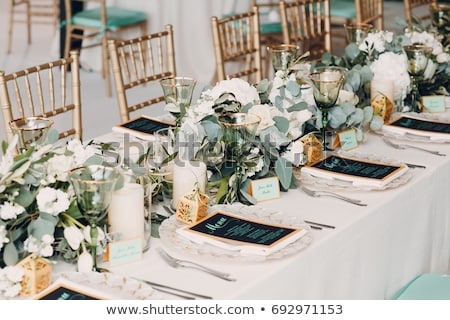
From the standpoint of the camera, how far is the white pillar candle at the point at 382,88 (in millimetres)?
2500

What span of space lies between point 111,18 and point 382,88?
124 inches

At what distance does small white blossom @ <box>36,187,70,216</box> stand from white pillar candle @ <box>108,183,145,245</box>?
0.11 meters

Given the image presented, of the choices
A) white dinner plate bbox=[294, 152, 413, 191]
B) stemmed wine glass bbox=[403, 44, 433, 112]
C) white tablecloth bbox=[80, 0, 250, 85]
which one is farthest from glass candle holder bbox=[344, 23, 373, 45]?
white tablecloth bbox=[80, 0, 250, 85]

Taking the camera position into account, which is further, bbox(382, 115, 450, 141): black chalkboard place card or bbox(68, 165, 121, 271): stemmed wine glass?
bbox(382, 115, 450, 141): black chalkboard place card

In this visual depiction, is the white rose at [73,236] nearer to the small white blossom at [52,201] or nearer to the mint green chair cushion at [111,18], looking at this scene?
the small white blossom at [52,201]

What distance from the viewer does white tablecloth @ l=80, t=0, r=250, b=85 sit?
5297 millimetres

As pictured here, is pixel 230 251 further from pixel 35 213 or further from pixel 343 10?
pixel 343 10

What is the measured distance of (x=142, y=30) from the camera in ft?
18.1

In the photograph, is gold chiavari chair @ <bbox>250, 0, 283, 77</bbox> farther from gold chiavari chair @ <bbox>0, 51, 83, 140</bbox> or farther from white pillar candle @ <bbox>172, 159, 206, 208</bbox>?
white pillar candle @ <bbox>172, 159, 206, 208</bbox>

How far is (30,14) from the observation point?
6.71 meters

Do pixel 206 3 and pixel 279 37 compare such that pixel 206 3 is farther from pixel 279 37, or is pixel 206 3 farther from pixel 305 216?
pixel 305 216

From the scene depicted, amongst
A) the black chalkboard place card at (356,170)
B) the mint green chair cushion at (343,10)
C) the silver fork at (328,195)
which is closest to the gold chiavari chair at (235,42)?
the black chalkboard place card at (356,170)

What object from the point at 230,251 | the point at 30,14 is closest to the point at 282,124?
the point at 230,251
